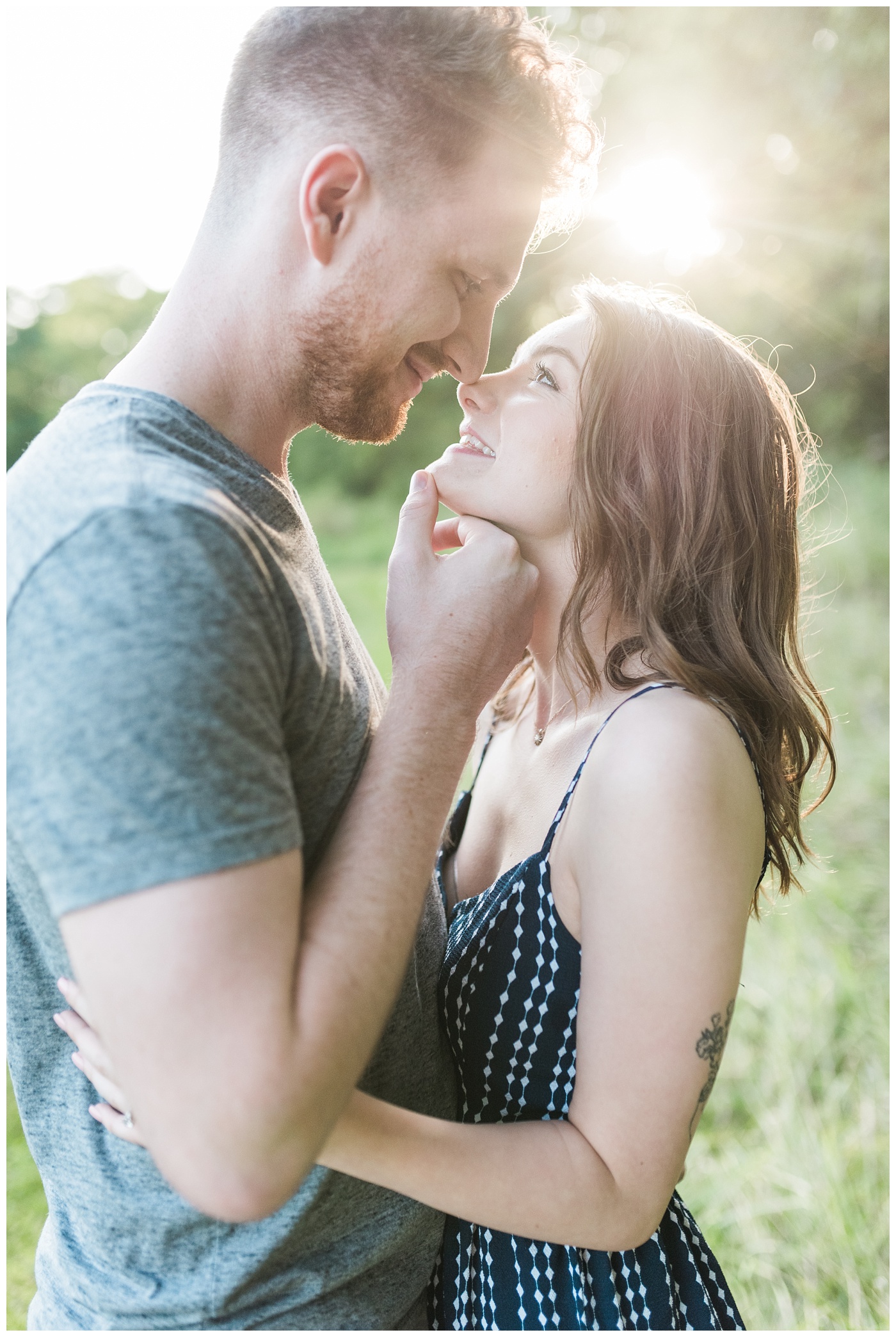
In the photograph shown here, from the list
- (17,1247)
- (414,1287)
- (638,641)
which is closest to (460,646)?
(638,641)

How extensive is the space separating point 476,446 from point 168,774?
1271mm

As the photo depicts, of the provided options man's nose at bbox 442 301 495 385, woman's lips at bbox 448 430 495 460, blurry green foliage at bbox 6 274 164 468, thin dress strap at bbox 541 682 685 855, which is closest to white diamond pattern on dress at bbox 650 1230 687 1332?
thin dress strap at bbox 541 682 685 855

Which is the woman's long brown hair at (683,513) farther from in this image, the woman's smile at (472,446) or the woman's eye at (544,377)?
the woman's smile at (472,446)

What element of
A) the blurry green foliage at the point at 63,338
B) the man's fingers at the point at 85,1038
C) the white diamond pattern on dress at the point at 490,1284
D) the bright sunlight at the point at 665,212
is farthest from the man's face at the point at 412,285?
the blurry green foliage at the point at 63,338

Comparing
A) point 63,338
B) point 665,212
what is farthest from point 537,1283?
point 63,338

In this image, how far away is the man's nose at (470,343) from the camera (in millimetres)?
1683

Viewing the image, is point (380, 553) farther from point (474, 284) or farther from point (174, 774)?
point (174, 774)

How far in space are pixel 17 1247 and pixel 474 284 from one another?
3071mm

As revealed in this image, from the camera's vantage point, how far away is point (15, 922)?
130cm

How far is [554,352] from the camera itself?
188 centimetres

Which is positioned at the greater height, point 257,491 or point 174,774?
point 257,491

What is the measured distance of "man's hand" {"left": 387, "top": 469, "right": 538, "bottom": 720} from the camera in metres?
1.32

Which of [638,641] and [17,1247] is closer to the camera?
[638,641]

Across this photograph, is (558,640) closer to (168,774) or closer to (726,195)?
(168,774)
